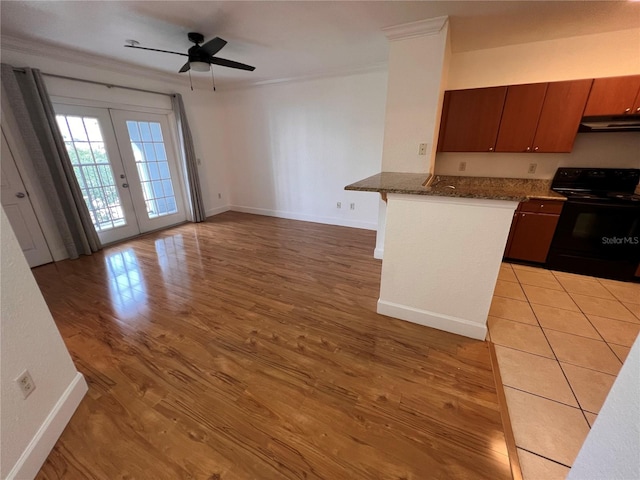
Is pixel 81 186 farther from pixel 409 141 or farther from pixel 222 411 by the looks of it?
pixel 409 141

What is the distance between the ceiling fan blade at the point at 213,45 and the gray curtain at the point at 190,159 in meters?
2.34

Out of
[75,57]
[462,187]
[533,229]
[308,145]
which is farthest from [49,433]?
[308,145]

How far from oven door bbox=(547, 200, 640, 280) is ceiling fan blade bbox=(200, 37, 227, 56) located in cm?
380

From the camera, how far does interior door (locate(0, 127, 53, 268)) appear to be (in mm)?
2920

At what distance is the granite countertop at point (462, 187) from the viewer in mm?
1672

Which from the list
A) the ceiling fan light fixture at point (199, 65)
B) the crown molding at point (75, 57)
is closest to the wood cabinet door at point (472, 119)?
the ceiling fan light fixture at point (199, 65)

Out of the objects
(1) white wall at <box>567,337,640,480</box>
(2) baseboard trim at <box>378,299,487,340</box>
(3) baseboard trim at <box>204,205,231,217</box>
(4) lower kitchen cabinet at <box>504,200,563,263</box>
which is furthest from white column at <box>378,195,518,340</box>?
(3) baseboard trim at <box>204,205,231,217</box>

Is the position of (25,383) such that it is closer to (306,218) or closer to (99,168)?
(99,168)

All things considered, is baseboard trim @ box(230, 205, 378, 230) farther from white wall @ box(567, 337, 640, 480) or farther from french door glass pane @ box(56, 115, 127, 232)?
white wall @ box(567, 337, 640, 480)

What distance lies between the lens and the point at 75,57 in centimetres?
321

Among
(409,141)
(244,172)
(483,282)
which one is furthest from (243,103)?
(483,282)

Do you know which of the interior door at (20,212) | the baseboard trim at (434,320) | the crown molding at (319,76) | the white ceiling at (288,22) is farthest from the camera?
the crown molding at (319,76)

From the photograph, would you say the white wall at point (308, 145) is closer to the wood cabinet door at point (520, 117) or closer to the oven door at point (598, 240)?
the wood cabinet door at point (520, 117)

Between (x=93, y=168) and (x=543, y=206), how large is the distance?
5773 millimetres
